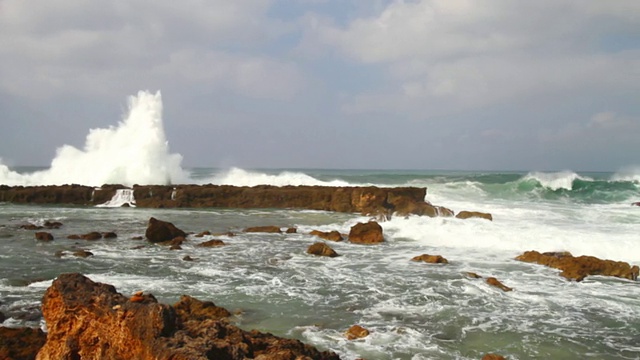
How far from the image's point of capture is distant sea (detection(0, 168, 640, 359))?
6.36 meters

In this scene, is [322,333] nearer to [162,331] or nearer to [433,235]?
[162,331]

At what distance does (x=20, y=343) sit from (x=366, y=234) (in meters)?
10.7

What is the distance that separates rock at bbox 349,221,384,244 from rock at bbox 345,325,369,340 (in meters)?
8.07

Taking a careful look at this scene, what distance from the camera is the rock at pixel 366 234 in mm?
14430

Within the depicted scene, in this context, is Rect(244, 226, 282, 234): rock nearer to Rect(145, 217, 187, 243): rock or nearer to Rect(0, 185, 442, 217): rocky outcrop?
Rect(145, 217, 187, 243): rock

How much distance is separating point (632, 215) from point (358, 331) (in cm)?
2040

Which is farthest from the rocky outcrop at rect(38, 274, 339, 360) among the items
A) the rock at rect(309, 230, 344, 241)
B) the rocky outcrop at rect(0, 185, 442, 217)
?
the rocky outcrop at rect(0, 185, 442, 217)

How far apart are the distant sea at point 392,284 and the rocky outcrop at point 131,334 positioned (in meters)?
1.88

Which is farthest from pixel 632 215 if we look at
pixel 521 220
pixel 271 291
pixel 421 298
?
pixel 271 291

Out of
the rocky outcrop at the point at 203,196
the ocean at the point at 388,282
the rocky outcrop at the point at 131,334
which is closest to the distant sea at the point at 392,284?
the ocean at the point at 388,282

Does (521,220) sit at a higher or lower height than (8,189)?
lower

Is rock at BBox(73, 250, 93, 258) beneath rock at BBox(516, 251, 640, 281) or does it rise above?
above

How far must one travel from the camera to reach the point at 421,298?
824 cm

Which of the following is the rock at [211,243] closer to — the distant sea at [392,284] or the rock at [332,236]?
the distant sea at [392,284]
